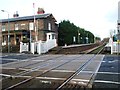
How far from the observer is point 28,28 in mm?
45344

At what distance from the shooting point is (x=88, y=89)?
7.59m

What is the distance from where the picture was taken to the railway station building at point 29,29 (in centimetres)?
4366

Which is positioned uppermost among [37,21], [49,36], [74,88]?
[37,21]

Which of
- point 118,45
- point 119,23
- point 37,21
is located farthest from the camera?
point 119,23

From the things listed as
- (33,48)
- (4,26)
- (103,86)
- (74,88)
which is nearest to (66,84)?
(74,88)

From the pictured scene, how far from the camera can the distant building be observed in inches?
1721

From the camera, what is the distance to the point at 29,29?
45031 millimetres

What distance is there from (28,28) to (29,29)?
1.52 ft

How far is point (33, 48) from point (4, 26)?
64.0 ft

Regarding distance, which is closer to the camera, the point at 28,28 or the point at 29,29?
the point at 29,29

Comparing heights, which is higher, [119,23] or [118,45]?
[119,23]

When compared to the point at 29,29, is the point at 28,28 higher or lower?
higher

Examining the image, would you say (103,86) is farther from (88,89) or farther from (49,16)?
(49,16)

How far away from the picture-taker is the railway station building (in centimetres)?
4366
